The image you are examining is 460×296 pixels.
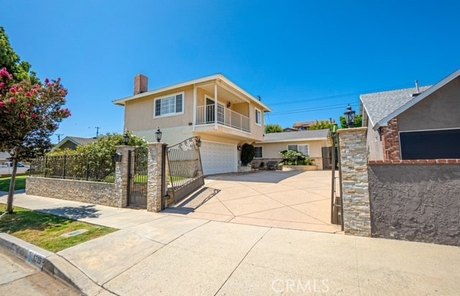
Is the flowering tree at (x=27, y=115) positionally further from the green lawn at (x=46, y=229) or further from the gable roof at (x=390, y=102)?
the gable roof at (x=390, y=102)

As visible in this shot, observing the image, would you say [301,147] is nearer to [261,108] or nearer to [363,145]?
[261,108]

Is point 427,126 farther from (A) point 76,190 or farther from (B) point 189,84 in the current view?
(A) point 76,190

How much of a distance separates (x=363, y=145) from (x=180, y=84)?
38.7 ft

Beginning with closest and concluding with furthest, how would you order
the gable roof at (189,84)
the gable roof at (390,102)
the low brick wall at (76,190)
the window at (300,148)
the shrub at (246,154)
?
the low brick wall at (76,190) < the gable roof at (390,102) < the gable roof at (189,84) < the shrub at (246,154) < the window at (300,148)

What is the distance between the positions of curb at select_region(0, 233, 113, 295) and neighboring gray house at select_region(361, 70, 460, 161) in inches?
444

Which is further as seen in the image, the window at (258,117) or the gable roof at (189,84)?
the window at (258,117)

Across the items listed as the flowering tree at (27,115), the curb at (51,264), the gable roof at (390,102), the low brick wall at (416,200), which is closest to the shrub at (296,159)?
the gable roof at (390,102)

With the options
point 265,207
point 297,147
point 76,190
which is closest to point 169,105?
point 76,190

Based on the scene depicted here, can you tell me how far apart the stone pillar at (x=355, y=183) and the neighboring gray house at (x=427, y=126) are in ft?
20.5

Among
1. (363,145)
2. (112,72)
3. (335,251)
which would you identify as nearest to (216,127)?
(112,72)

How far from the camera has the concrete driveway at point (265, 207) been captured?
5.53m

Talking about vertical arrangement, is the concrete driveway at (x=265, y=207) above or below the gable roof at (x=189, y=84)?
below

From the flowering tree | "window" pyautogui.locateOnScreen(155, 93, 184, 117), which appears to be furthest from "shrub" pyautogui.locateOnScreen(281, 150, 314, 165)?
the flowering tree

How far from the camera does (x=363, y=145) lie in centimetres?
467
